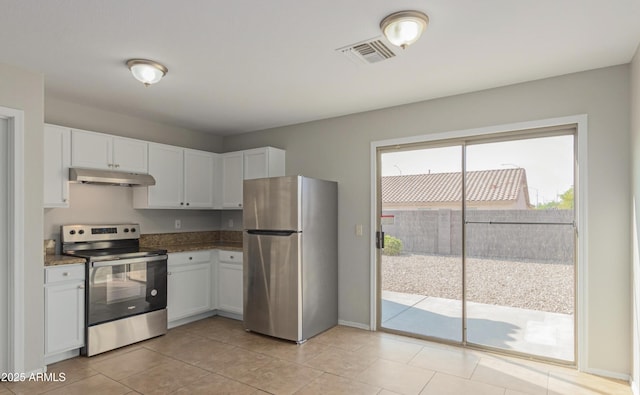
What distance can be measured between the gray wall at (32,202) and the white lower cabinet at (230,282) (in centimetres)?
187

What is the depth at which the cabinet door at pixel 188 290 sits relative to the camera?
4160mm

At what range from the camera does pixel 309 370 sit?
3098 millimetres

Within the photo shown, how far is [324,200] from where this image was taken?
4.10 meters

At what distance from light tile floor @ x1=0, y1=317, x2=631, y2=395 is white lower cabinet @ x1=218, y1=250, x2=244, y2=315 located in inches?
24.9

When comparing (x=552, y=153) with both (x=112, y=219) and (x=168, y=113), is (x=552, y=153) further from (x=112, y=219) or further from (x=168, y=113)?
(x=112, y=219)

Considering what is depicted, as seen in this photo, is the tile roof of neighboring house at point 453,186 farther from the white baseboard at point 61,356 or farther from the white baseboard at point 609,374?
the white baseboard at point 61,356

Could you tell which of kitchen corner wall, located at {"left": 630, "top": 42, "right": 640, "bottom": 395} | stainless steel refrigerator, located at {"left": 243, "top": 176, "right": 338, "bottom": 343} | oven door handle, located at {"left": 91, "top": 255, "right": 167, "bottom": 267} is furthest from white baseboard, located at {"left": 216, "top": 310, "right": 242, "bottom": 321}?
kitchen corner wall, located at {"left": 630, "top": 42, "right": 640, "bottom": 395}

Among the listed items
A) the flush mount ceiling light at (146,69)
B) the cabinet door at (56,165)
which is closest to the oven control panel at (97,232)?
the cabinet door at (56,165)

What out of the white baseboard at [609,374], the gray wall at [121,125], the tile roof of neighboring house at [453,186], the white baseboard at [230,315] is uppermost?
the gray wall at [121,125]

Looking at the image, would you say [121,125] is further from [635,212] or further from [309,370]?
[635,212]

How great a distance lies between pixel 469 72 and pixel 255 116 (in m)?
2.37

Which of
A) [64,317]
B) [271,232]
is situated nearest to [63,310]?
[64,317]

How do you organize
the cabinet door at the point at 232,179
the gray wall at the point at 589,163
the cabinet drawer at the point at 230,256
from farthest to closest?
Answer: the cabinet door at the point at 232,179 → the cabinet drawer at the point at 230,256 → the gray wall at the point at 589,163

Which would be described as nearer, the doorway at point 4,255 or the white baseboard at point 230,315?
the doorway at point 4,255
